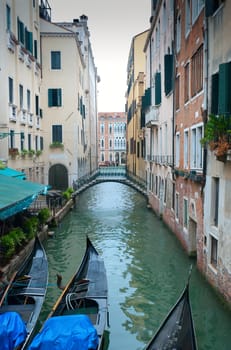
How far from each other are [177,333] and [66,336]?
A: 5.14 feet

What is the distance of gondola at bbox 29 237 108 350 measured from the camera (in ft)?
16.8

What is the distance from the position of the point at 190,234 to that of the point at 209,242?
250 cm

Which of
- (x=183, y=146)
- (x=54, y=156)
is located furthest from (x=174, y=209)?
(x=54, y=156)

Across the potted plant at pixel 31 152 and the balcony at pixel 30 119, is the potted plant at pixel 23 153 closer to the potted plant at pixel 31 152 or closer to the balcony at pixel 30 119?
the potted plant at pixel 31 152

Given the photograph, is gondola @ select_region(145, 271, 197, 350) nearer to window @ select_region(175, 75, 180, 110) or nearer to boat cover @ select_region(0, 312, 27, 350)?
boat cover @ select_region(0, 312, 27, 350)

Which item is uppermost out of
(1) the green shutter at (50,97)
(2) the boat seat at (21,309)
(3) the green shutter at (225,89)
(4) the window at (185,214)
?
(1) the green shutter at (50,97)

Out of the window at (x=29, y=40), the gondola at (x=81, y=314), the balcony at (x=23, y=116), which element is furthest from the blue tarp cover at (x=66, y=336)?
the window at (x=29, y=40)

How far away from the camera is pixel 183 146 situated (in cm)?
1290

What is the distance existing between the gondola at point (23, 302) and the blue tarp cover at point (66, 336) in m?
0.43

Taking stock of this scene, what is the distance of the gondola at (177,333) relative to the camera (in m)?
5.05

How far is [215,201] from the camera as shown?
9.15 meters

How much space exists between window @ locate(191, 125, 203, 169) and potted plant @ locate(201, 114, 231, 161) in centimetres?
277

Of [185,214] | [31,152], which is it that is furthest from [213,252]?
[31,152]

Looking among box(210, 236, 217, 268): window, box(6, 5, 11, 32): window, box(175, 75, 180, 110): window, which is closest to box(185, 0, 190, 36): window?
box(175, 75, 180, 110): window
